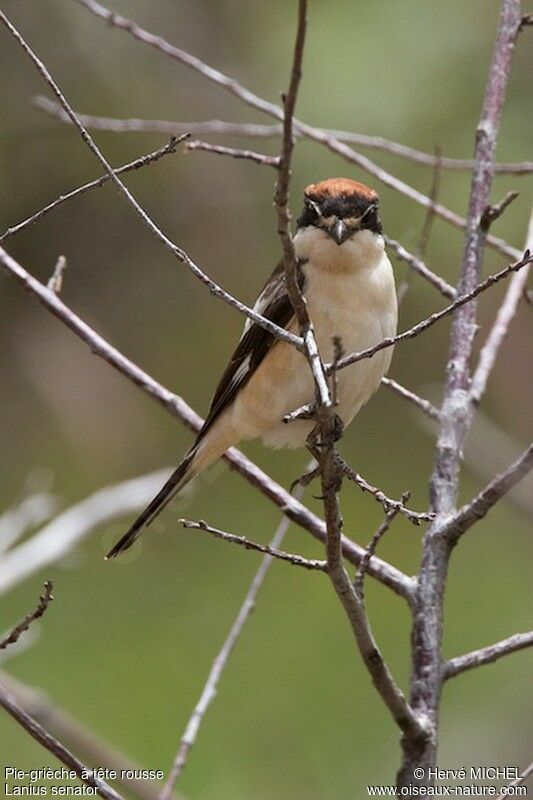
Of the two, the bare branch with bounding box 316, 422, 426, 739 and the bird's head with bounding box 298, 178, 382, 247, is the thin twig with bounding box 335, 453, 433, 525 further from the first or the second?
the bird's head with bounding box 298, 178, 382, 247

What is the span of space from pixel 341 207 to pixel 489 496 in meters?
1.20

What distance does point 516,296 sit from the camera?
11.3ft

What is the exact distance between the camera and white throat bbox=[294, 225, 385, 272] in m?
3.41

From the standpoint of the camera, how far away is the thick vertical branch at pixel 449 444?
2643 mm

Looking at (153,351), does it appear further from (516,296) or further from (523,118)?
(516,296)

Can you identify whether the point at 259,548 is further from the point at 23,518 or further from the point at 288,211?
the point at 23,518

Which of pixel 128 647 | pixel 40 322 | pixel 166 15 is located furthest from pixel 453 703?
pixel 166 15

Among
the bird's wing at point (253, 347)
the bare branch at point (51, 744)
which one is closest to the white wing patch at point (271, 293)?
the bird's wing at point (253, 347)

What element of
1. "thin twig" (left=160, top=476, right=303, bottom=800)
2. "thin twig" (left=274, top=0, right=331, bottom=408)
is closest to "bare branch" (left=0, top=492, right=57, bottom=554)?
"thin twig" (left=160, top=476, right=303, bottom=800)

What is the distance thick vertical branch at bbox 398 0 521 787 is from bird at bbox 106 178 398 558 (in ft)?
0.82

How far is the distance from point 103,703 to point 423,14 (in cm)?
391

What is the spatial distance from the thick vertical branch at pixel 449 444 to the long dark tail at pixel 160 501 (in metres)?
0.80

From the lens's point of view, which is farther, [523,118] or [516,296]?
[523,118]

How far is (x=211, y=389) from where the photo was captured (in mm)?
7848
